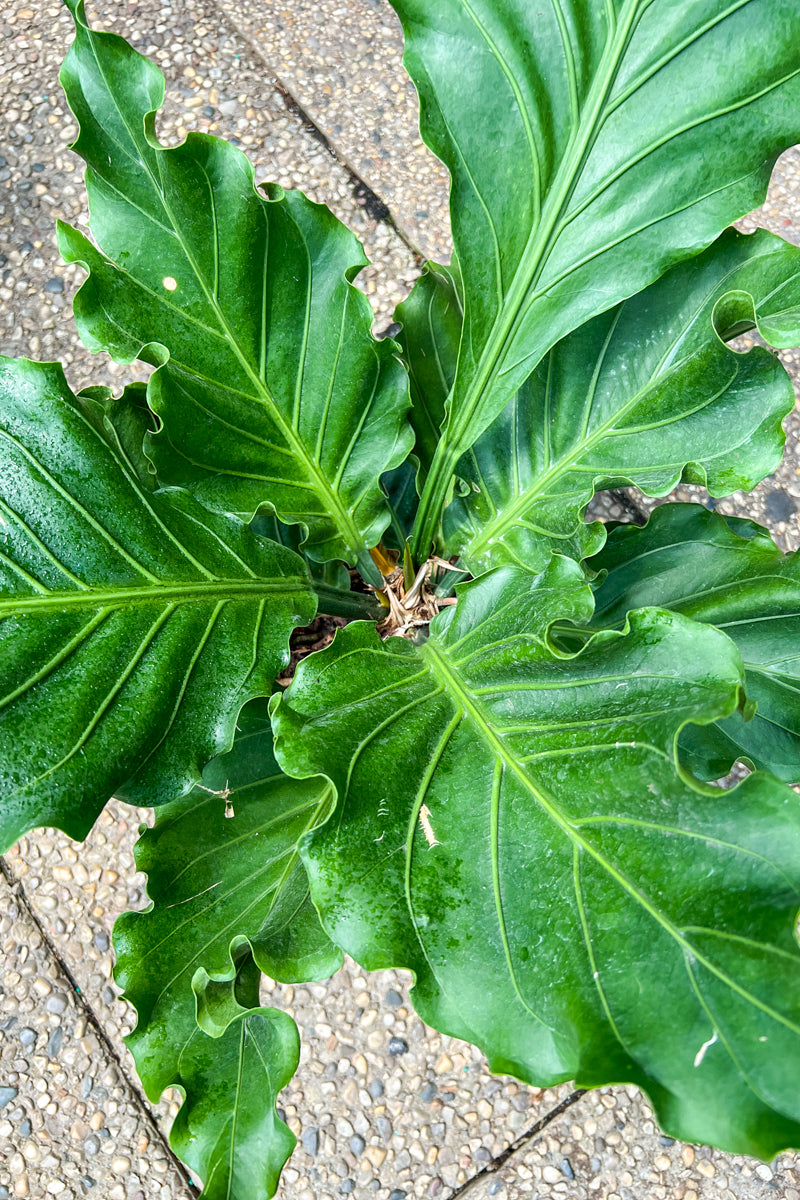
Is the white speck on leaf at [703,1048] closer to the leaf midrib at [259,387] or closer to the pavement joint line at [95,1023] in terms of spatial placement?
the leaf midrib at [259,387]

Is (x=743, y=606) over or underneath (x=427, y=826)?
underneath

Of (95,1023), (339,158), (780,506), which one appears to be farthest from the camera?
(339,158)

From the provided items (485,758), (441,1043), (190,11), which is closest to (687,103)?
(485,758)

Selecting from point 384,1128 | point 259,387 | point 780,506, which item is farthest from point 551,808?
point 780,506

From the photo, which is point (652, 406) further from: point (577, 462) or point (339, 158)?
point (339, 158)

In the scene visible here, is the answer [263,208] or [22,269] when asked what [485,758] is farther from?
[22,269]

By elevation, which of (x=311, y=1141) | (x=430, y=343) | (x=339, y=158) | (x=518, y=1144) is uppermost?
(x=339, y=158)

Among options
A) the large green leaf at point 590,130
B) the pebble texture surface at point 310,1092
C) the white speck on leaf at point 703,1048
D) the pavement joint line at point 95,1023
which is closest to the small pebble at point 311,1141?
the pebble texture surface at point 310,1092
